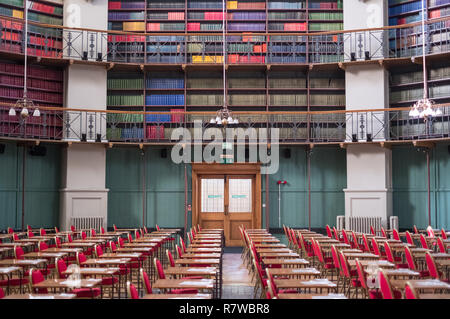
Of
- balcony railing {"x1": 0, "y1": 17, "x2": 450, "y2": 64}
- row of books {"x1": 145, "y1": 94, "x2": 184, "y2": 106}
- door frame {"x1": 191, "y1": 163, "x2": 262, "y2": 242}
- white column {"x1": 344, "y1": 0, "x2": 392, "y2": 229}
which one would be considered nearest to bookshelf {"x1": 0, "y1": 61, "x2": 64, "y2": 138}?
balcony railing {"x1": 0, "y1": 17, "x2": 450, "y2": 64}

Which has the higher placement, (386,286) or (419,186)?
(419,186)

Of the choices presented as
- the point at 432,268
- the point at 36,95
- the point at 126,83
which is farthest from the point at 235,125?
the point at 432,268

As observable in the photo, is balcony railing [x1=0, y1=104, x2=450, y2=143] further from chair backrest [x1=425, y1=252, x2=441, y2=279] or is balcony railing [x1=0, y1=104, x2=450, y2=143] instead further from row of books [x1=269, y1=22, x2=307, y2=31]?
chair backrest [x1=425, y1=252, x2=441, y2=279]

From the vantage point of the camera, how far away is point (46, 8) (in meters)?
13.7

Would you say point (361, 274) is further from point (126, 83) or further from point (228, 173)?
point (126, 83)

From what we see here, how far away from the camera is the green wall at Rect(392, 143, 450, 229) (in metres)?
13.1

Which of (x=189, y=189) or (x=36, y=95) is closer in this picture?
(x=36, y=95)

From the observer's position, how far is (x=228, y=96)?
14.3m

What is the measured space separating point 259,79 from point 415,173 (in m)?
4.48

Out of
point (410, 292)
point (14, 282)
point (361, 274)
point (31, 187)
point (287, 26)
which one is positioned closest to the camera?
point (410, 292)

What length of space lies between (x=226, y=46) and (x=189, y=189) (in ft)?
12.1
